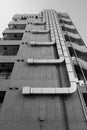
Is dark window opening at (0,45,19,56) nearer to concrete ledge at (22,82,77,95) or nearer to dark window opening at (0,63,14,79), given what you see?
dark window opening at (0,63,14,79)

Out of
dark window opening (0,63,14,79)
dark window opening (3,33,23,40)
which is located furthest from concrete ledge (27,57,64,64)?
dark window opening (3,33,23,40)

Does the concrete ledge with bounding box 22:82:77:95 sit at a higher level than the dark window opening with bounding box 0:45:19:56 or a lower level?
lower

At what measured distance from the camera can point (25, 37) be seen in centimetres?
2144

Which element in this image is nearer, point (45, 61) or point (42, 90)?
point (42, 90)

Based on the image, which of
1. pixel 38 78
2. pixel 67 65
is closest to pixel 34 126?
pixel 38 78

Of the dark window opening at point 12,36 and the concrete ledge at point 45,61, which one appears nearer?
the concrete ledge at point 45,61

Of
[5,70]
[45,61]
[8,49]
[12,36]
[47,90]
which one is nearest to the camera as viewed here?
[47,90]

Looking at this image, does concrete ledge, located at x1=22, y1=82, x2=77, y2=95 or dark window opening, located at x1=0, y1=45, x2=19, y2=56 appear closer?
concrete ledge, located at x1=22, y1=82, x2=77, y2=95

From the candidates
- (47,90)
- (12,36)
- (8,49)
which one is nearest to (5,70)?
(8,49)

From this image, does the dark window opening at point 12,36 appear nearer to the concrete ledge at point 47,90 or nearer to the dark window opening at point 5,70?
the dark window opening at point 5,70

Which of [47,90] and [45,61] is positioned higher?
[45,61]

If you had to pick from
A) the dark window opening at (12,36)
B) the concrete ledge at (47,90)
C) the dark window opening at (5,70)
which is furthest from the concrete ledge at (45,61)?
the dark window opening at (12,36)

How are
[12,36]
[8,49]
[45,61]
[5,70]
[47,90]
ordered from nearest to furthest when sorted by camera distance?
[47,90]
[45,61]
[5,70]
[8,49]
[12,36]

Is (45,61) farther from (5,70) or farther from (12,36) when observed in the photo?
(12,36)
